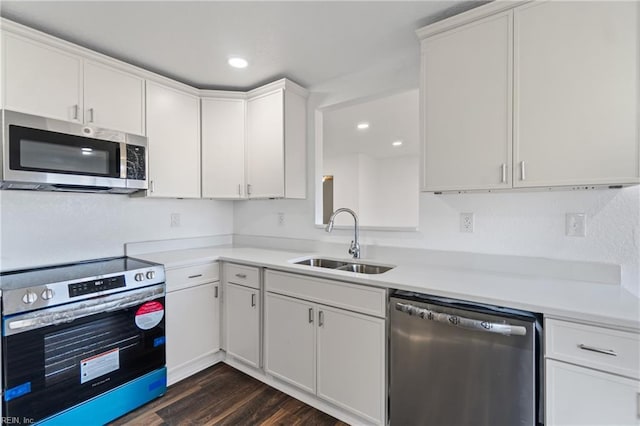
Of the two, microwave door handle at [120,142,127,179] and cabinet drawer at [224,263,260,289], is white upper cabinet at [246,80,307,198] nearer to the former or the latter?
cabinet drawer at [224,263,260,289]

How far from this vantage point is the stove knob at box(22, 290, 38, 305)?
144 cm

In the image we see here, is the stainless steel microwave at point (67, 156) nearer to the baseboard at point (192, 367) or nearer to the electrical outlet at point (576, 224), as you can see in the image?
the baseboard at point (192, 367)

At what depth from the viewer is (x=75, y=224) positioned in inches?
84.0

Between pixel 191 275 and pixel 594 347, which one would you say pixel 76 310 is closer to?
pixel 191 275

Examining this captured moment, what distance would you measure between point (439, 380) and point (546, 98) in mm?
1415

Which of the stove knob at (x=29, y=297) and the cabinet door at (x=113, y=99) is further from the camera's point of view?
the cabinet door at (x=113, y=99)

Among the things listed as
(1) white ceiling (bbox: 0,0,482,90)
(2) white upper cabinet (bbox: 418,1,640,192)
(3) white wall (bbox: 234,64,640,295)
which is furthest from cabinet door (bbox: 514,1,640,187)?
(1) white ceiling (bbox: 0,0,482,90)

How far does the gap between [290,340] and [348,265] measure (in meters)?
0.67

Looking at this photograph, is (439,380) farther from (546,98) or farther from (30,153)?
(30,153)

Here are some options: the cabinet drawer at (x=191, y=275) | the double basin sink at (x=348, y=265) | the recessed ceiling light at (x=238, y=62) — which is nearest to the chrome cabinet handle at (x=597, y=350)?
the double basin sink at (x=348, y=265)

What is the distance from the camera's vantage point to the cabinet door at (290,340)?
6.19 ft

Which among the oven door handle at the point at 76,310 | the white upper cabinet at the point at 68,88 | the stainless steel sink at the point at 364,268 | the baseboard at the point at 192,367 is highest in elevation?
the white upper cabinet at the point at 68,88

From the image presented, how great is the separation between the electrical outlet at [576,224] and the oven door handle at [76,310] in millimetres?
2468

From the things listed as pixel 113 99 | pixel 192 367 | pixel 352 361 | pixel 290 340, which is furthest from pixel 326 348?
pixel 113 99
